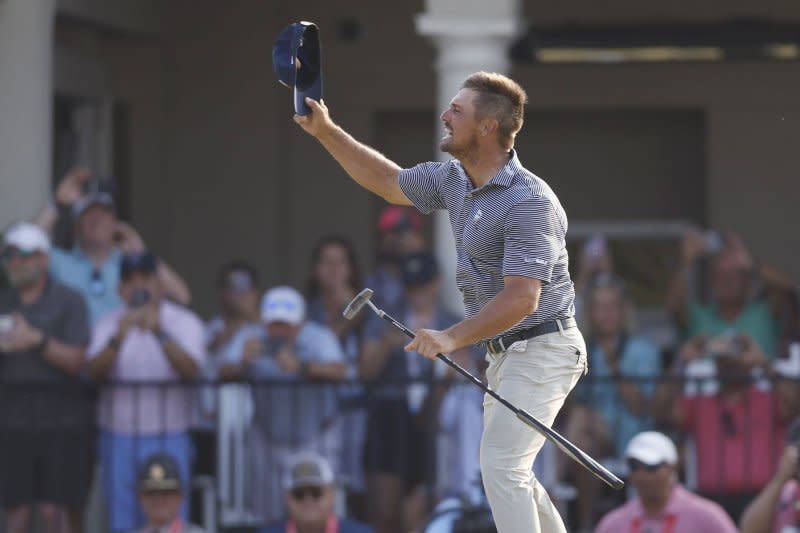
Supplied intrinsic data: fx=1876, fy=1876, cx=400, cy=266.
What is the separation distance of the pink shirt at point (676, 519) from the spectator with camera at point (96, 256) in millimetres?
2906

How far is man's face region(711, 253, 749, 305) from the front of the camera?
33.8 ft

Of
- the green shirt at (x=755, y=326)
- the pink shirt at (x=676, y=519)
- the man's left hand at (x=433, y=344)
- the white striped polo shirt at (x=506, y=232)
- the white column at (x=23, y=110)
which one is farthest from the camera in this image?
the white column at (x=23, y=110)

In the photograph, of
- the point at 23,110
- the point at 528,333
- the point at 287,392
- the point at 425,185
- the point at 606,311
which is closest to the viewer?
the point at 528,333

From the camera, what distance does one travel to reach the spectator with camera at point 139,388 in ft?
32.2

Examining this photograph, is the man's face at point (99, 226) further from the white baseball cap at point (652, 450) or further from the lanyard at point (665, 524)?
the lanyard at point (665, 524)

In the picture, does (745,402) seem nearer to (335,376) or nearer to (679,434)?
(679,434)

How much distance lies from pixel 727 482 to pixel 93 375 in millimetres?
3358

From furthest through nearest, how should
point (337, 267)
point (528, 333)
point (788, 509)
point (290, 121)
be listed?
point (290, 121)
point (337, 267)
point (788, 509)
point (528, 333)

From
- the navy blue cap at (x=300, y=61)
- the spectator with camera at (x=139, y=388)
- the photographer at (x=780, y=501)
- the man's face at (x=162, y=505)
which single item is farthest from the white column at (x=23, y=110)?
the navy blue cap at (x=300, y=61)

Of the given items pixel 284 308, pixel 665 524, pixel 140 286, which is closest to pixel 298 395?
pixel 284 308

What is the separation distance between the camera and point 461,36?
10.8 meters

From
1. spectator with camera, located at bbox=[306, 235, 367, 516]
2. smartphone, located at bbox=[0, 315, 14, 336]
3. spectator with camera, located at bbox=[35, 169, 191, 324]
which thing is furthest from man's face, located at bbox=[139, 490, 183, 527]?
spectator with camera, located at bbox=[35, 169, 191, 324]

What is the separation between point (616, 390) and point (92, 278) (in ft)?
9.74

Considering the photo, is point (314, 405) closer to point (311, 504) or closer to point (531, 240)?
point (311, 504)
